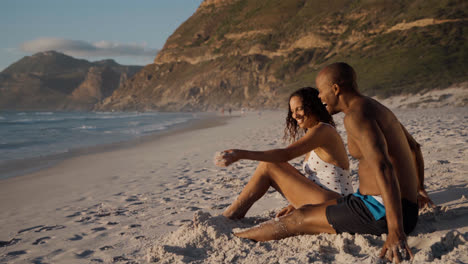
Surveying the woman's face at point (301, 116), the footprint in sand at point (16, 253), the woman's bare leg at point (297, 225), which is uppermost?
the woman's face at point (301, 116)

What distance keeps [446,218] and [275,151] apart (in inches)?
57.1

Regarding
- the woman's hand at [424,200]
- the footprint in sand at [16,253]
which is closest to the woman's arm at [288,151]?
the woman's hand at [424,200]

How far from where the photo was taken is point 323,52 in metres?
53.1

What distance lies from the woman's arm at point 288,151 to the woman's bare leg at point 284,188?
0.41m

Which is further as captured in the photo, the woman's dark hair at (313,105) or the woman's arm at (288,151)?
the woman's dark hair at (313,105)

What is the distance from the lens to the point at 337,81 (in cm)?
224

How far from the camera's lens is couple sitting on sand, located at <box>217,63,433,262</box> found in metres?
2.06

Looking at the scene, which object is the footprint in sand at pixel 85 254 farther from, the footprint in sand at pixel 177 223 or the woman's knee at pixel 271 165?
the woman's knee at pixel 271 165

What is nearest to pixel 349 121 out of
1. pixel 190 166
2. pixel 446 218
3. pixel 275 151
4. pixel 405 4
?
pixel 275 151

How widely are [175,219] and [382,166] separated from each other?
2525mm

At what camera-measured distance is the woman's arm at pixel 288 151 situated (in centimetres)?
239

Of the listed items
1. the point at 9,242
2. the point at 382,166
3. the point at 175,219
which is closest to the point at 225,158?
Answer: the point at 382,166

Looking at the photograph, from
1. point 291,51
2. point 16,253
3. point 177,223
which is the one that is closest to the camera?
point 16,253

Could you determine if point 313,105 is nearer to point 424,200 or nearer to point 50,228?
point 424,200
